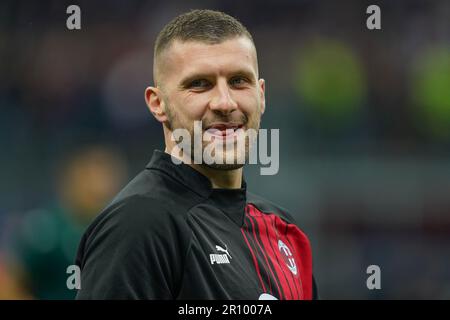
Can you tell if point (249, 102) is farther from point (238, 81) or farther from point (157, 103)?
point (157, 103)

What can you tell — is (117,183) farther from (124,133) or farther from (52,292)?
(52,292)

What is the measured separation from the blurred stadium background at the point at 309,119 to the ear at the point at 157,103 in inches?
148

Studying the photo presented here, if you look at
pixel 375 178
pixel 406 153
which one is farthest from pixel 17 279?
pixel 406 153

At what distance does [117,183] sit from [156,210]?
194 inches

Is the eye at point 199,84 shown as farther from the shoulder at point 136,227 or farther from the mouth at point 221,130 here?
the shoulder at point 136,227

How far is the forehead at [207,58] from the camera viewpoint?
238 centimetres

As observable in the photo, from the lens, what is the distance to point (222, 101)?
2.35 meters

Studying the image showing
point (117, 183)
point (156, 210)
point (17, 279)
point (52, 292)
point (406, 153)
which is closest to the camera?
point (156, 210)

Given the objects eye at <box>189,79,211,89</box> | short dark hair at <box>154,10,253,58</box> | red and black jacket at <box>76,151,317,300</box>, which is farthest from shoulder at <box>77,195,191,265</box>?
short dark hair at <box>154,10,253,58</box>

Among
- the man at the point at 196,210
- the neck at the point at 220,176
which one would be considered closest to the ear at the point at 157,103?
the man at the point at 196,210

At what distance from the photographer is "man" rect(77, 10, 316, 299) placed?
80.5 inches

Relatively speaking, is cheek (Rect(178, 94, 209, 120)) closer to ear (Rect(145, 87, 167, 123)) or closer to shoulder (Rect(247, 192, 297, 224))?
ear (Rect(145, 87, 167, 123))

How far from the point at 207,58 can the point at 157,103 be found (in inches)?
11.0

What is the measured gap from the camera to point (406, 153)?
7.52 m
